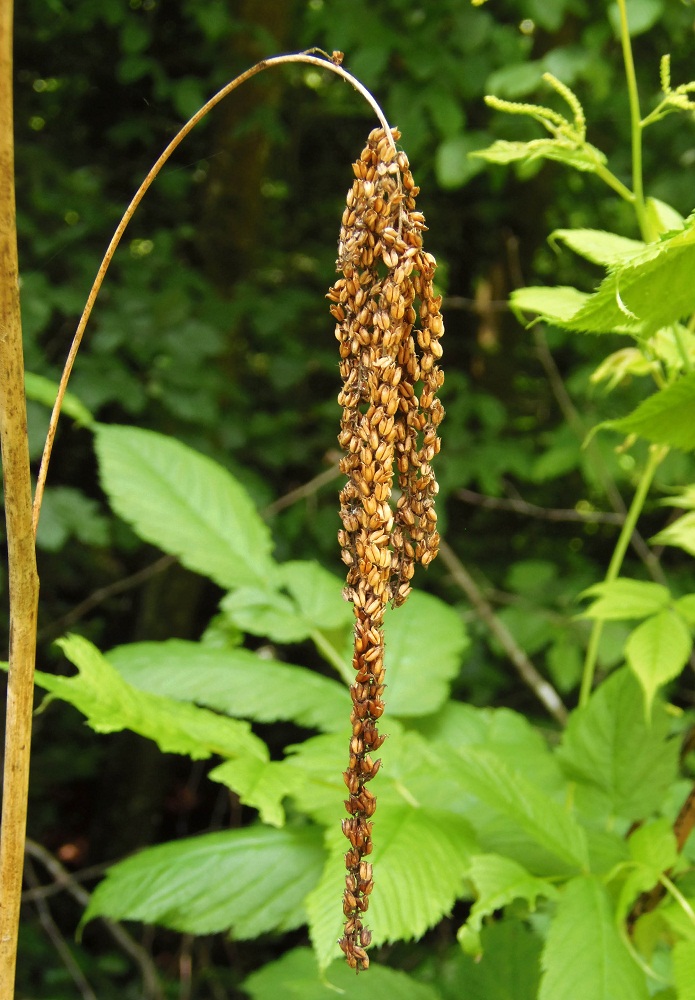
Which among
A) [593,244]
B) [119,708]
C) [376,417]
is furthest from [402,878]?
[593,244]

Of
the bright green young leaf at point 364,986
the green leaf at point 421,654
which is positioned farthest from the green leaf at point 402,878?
the green leaf at point 421,654

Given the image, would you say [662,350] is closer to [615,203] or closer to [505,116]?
[505,116]

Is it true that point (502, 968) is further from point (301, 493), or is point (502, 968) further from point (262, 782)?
point (301, 493)

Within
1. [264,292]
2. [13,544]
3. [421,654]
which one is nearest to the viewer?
[13,544]

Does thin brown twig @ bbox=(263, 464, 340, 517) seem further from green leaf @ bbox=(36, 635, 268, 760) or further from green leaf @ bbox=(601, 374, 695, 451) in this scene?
green leaf @ bbox=(601, 374, 695, 451)

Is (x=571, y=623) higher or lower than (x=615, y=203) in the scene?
lower

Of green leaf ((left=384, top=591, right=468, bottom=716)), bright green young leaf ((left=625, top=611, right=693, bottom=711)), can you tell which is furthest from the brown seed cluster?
green leaf ((left=384, top=591, right=468, bottom=716))

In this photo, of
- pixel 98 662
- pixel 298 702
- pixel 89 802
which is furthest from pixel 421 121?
pixel 89 802
